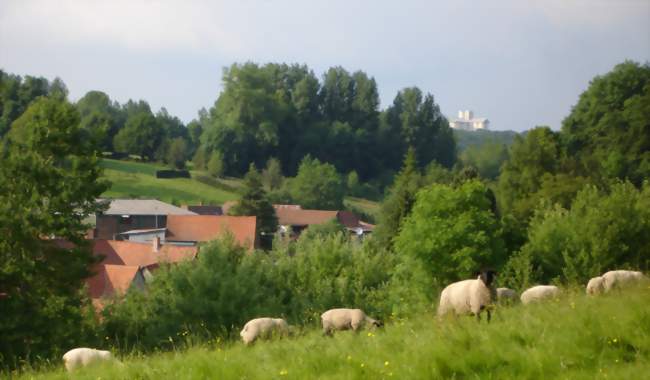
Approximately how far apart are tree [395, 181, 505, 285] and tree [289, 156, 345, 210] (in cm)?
7193

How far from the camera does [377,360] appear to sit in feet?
29.6

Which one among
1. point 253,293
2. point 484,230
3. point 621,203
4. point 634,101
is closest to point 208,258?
point 253,293

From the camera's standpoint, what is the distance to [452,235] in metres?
38.2

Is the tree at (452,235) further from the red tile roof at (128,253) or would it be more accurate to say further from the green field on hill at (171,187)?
the green field on hill at (171,187)

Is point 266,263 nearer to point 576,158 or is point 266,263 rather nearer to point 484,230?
point 484,230

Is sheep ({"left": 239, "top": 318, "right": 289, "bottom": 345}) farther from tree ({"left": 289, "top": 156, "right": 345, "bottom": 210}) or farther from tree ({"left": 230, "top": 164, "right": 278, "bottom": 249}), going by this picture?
tree ({"left": 289, "top": 156, "right": 345, "bottom": 210})

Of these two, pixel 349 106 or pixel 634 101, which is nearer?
pixel 634 101

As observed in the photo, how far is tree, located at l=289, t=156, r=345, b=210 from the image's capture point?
371 ft

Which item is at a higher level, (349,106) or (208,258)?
(349,106)

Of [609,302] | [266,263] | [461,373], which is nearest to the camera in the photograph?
[461,373]

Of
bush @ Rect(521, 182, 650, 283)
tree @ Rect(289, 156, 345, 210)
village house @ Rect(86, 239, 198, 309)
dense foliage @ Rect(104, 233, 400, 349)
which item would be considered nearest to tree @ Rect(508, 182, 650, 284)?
bush @ Rect(521, 182, 650, 283)

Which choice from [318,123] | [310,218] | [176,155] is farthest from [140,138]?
[310,218]

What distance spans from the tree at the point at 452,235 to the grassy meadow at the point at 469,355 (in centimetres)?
2626

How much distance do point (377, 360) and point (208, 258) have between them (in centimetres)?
2097
